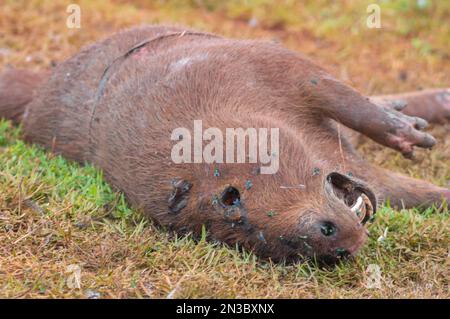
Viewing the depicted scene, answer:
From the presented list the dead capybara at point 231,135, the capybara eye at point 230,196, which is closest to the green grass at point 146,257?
the dead capybara at point 231,135

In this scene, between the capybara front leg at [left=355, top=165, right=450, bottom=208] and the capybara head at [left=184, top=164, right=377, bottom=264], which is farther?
the capybara front leg at [left=355, top=165, right=450, bottom=208]

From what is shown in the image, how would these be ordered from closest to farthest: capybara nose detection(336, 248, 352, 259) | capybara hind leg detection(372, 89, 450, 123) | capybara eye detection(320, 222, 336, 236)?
1. capybara eye detection(320, 222, 336, 236)
2. capybara nose detection(336, 248, 352, 259)
3. capybara hind leg detection(372, 89, 450, 123)

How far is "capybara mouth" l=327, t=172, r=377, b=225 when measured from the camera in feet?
13.8

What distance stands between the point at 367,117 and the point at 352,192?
105cm

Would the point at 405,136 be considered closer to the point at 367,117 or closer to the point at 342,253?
the point at 367,117

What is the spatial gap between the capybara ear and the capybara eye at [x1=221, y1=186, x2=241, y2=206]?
0.87 feet

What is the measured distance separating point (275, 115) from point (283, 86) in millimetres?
330

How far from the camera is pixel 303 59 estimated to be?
5.37 metres

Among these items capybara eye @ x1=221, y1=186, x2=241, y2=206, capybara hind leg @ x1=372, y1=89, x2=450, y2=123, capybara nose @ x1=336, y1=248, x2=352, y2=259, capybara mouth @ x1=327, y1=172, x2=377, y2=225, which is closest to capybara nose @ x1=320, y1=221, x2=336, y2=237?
capybara nose @ x1=336, y1=248, x2=352, y2=259

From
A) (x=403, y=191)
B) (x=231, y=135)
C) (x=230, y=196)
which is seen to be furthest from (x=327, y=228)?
(x=403, y=191)

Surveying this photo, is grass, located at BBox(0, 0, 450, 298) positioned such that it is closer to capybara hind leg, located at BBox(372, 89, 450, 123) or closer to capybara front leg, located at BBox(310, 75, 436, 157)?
capybara hind leg, located at BBox(372, 89, 450, 123)
